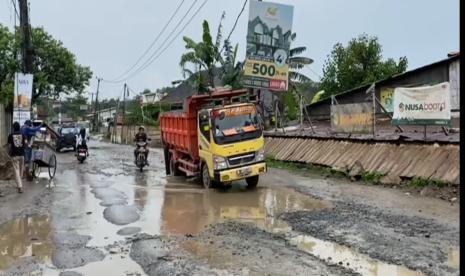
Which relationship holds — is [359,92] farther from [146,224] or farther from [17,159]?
[146,224]

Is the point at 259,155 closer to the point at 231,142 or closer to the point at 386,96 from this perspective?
the point at 231,142

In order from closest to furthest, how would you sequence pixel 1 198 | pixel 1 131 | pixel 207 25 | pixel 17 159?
pixel 1 198 → pixel 17 159 → pixel 1 131 → pixel 207 25

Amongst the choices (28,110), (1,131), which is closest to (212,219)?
(28,110)

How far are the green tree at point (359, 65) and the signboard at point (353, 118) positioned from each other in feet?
50.6

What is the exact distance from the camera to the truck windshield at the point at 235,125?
1380 centimetres

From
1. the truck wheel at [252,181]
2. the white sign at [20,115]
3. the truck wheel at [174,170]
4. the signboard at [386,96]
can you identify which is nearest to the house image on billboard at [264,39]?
the truck wheel at [174,170]

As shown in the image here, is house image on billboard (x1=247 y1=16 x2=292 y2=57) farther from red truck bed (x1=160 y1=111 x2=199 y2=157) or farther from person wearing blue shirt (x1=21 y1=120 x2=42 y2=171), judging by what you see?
person wearing blue shirt (x1=21 y1=120 x2=42 y2=171)

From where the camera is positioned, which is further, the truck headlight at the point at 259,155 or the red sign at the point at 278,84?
the red sign at the point at 278,84

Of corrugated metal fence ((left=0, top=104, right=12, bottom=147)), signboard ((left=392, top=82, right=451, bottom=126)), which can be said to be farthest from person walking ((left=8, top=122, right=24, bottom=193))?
signboard ((left=392, top=82, right=451, bottom=126))

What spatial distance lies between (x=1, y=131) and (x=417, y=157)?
1872 centimetres

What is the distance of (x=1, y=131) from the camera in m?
24.1

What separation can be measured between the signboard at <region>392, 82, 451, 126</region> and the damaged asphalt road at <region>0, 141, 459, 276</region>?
7.55 ft

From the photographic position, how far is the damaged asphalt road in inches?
261

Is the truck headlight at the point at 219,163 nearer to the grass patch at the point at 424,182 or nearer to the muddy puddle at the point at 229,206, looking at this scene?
the muddy puddle at the point at 229,206
